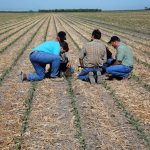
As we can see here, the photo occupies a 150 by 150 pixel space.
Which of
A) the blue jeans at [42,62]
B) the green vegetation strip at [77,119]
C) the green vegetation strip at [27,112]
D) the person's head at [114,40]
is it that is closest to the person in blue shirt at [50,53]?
the blue jeans at [42,62]

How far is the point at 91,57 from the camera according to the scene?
11.5 metres

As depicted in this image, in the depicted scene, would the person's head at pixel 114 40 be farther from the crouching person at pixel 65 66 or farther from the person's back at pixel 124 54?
the crouching person at pixel 65 66

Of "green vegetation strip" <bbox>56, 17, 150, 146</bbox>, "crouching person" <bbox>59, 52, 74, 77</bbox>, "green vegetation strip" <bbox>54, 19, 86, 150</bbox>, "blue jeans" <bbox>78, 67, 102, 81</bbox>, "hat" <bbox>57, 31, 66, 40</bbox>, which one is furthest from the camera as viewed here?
"crouching person" <bbox>59, 52, 74, 77</bbox>

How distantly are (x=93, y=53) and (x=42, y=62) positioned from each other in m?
1.51

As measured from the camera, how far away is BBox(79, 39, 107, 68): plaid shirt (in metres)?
11.4

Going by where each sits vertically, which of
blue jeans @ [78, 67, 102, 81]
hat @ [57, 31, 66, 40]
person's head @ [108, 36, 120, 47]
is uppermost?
hat @ [57, 31, 66, 40]

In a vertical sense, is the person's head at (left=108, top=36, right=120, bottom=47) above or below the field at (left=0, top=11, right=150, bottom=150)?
above

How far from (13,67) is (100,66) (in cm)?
431

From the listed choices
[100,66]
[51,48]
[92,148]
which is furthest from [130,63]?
[92,148]

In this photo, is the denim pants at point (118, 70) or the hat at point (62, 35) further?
the denim pants at point (118, 70)

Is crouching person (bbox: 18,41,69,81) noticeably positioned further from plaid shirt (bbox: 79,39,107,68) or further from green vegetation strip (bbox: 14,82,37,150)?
green vegetation strip (bbox: 14,82,37,150)

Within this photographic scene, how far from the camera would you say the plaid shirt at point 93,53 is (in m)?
11.4

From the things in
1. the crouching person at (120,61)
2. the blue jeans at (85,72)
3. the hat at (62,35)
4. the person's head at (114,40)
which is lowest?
the blue jeans at (85,72)

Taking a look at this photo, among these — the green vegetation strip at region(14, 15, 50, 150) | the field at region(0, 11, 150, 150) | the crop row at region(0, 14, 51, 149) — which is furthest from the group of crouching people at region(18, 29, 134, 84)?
the green vegetation strip at region(14, 15, 50, 150)
